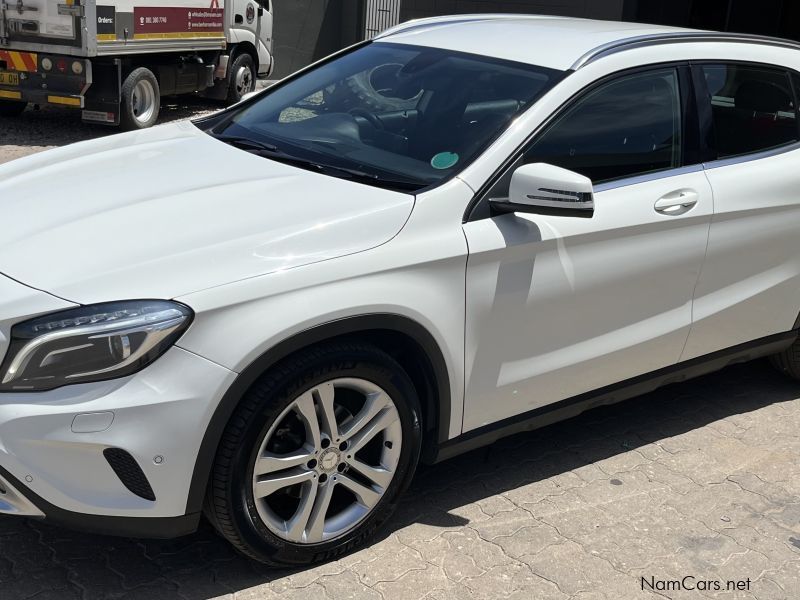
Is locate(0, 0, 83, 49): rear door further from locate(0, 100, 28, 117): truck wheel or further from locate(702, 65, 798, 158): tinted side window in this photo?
locate(702, 65, 798, 158): tinted side window

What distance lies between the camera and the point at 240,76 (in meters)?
14.3

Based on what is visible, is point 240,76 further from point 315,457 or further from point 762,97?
point 315,457

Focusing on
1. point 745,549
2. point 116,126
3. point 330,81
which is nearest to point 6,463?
point 330,81

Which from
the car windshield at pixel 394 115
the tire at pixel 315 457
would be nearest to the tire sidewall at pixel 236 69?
the car windshield at pixel 394 115

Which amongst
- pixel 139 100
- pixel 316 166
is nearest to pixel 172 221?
pixel 316 166

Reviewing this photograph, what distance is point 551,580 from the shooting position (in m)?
3.30

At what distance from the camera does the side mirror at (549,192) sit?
3215 millimetres

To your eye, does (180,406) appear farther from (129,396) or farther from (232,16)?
(232,16)

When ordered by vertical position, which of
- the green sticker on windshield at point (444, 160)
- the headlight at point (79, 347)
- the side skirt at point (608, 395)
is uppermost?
the green sticker on windshield at point (444, 160)

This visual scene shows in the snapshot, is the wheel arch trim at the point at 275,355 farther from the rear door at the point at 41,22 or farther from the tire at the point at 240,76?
the tire at the point at 240,76

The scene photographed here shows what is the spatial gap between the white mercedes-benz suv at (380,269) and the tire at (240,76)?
10065 millimetres

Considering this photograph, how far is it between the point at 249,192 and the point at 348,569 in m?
1.30

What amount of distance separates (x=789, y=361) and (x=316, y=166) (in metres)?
2.77

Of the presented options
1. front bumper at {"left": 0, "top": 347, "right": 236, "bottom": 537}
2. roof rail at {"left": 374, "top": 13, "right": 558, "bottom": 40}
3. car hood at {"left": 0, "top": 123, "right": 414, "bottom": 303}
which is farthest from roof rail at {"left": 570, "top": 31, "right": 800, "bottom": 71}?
front bumper at {"left": 0, "top": 347, "right": 236, "bottom": 537}
